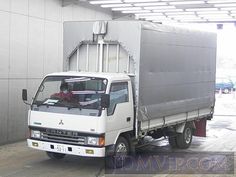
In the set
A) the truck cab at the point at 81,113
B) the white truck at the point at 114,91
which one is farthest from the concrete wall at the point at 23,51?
the truck cab at the point at 81,113

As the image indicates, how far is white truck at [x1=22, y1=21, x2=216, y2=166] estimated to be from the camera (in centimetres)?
880

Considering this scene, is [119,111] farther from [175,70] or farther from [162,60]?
[175,70]

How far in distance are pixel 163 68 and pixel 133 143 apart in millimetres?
2064

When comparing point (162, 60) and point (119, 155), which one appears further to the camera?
point (162, 60)

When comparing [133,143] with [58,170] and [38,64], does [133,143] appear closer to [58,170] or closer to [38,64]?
[58,170]

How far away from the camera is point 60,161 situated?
398 inches

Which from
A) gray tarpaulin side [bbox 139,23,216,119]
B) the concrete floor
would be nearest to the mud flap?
the concrete floor

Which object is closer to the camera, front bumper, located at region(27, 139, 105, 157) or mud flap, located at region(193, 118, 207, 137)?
front bumper, located at region(27, 139, 105, 157)

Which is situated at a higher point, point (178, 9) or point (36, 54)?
point (178, 9)

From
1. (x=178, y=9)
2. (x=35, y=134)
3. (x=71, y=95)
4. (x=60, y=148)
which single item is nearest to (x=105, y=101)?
(x=71, y=95)

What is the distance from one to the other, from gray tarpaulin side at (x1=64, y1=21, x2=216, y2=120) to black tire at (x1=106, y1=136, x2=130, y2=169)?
70 centimetres

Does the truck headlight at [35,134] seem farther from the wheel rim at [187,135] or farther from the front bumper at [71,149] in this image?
the wheel rim at [187,135]

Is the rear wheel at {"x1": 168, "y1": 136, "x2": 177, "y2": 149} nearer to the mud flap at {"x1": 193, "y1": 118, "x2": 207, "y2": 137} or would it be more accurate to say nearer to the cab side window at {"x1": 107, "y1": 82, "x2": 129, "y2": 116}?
the mud flap at {"x1": 193, "y1": 118, "x2": 207, "y2": 137}

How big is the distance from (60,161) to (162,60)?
3416 millimetres
